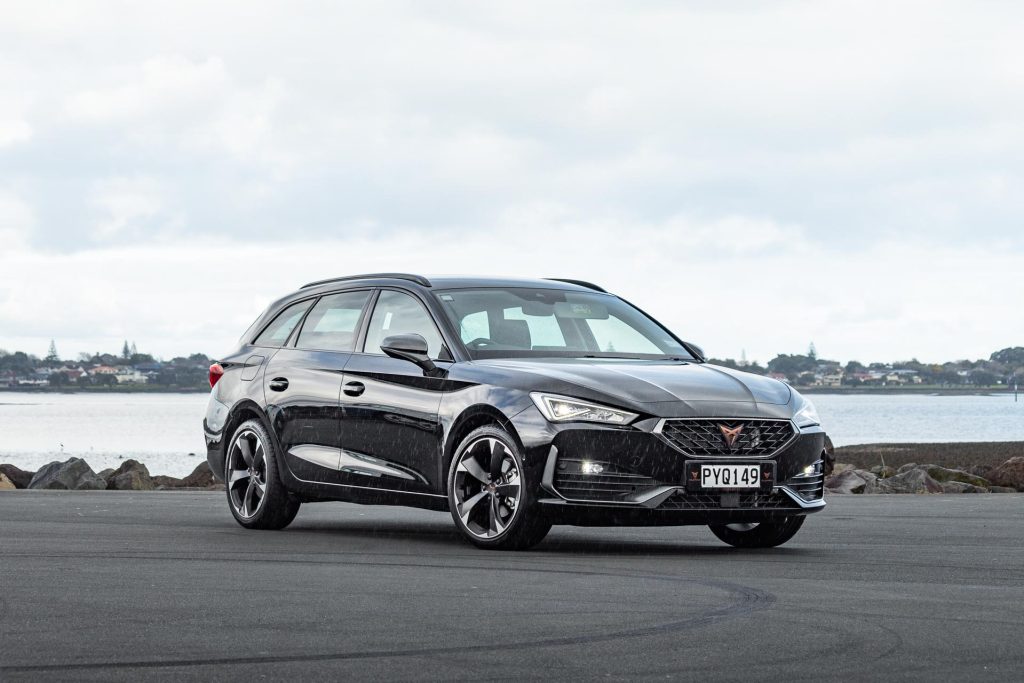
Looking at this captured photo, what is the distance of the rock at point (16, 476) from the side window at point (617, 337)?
17.0m

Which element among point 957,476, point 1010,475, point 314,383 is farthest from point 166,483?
point 314,383

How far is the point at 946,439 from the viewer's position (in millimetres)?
75438

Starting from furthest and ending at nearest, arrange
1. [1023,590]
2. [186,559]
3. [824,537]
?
[824,537]
[186,559]
[1023,590]

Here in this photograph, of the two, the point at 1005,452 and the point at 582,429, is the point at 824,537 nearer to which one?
the point at 582,429

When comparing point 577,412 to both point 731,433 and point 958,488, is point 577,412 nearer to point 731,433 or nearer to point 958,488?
point 731,433

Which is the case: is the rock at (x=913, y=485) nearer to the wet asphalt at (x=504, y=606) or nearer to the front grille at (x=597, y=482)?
the wet asphalt at (x=504, y=606)

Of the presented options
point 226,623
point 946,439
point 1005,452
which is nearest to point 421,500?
point 226,623

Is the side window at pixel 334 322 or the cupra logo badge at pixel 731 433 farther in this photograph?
the side window at pixel 334 322

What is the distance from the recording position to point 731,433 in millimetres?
9617

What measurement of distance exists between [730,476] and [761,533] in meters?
1.21

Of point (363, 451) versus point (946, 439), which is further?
point (946, 439)

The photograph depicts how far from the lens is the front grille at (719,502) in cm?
952

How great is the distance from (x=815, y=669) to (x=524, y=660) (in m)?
0.99

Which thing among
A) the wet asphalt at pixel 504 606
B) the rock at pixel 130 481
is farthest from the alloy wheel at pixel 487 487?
the rock at pixel 130 481
